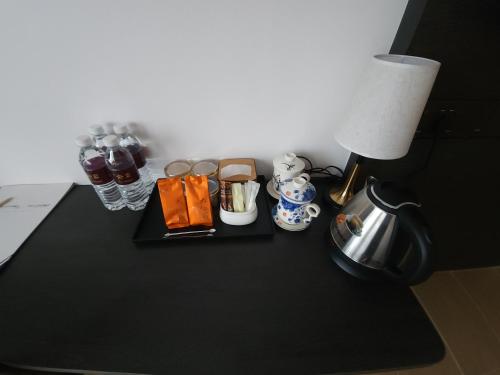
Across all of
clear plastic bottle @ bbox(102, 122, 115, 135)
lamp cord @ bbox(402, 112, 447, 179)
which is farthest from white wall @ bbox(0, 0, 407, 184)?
lamp cord @ bbox(402, 112, 447, 179)

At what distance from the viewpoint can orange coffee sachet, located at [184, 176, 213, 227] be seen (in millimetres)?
603

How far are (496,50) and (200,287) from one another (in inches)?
35.7

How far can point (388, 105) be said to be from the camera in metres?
0.46

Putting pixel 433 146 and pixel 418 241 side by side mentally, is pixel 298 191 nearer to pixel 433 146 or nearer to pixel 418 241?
pixel 418 241

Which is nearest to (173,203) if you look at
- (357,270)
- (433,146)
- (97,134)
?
(97,134)

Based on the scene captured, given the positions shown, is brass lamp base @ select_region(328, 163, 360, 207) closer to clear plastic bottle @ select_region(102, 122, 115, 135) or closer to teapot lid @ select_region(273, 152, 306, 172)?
teapot lid @ select_region(273, 152, 306, 172)

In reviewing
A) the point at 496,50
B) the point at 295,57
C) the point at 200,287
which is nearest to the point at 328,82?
the point at 295,57

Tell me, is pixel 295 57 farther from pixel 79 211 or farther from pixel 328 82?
pixel 79 211

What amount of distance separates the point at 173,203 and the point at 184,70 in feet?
1.17

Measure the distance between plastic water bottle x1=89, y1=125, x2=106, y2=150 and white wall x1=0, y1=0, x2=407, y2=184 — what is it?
0.18 ft

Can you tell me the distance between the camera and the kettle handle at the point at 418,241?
16.4 inches

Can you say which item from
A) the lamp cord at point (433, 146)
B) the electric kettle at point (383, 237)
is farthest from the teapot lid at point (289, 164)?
the lamp cord at point (433, 146)

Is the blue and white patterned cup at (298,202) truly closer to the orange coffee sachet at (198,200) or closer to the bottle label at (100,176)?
the orange coffee sachet at (198,200)

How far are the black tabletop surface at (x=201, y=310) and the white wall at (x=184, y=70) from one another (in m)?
0.32
